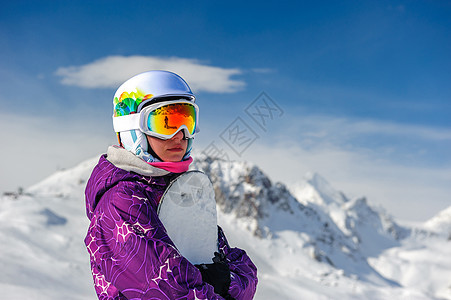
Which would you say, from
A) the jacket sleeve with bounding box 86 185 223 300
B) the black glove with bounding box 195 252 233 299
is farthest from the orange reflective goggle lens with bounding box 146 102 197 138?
the black glove with bounding box 195 252 233 299

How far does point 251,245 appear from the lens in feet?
148

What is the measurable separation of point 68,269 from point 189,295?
19.7 metres

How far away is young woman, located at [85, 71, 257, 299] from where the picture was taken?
2025 mm

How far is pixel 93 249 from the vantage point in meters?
2.26

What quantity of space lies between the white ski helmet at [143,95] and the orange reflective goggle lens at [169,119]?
55 millimetres

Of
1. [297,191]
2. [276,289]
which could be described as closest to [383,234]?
[297,191]

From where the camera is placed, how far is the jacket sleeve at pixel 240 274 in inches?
91.4

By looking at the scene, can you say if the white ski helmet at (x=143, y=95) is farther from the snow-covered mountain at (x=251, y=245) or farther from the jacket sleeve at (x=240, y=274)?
the snow-covered mountain at (x=251, y=245)

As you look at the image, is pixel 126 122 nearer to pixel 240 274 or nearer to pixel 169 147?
pixel 169 147

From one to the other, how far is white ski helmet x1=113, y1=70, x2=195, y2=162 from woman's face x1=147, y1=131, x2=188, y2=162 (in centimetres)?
4

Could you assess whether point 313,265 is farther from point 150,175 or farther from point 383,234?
point 383,234

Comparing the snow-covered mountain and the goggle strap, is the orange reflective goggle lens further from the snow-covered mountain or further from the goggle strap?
the snow-covered mountain

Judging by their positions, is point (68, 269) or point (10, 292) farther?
point (68, 269)

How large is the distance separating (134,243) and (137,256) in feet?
0.21
